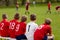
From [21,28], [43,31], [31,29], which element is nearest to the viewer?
[43,31]

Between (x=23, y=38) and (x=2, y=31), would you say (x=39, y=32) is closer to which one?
(x=23, y=38)

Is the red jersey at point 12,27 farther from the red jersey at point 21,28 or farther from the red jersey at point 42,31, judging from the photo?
the red jersey at point 42,31

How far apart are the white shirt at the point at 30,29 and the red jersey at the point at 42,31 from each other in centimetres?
44

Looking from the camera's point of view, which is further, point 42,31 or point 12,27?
point 12,27

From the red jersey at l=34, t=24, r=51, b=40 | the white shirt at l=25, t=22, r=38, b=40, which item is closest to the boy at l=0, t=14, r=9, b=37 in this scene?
the white shirt at l=25, t=22, r=38, b=40

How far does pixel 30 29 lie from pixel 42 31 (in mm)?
772

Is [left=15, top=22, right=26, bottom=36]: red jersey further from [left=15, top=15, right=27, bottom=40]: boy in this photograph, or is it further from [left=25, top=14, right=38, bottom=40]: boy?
[left=25, top=14, right=38, bottom=40]: boy

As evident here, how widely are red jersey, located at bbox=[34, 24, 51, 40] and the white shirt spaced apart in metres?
0.44

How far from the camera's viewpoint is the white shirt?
1130 centimetres

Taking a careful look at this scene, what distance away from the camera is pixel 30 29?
37.2ft

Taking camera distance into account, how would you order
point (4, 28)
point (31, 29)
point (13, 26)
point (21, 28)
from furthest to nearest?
point (4, 28) → point (13, 26) → point (21, 28) → point (31, 29)

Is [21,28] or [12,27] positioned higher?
[21,28]

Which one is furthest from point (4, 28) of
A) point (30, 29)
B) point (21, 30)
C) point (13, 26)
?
point (30, 29)

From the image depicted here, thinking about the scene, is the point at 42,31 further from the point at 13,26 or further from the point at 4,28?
the point at 4,28
